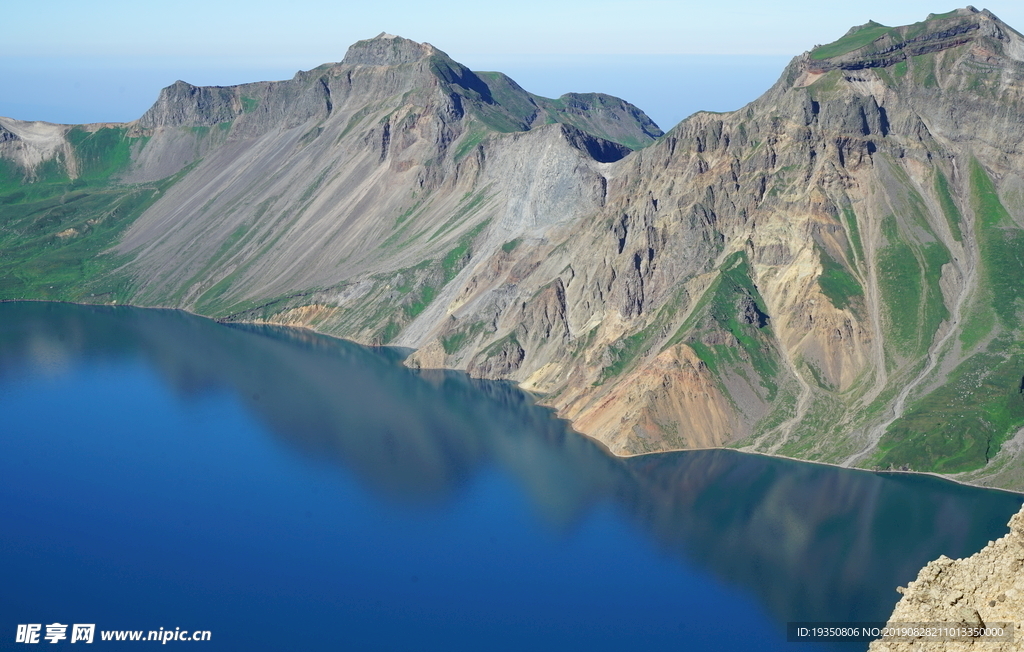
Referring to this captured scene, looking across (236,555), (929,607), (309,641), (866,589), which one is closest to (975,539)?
(866,589)

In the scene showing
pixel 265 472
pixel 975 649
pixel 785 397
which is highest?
pixel 975 649

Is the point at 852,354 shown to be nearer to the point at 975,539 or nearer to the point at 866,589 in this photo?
the point at 975,539

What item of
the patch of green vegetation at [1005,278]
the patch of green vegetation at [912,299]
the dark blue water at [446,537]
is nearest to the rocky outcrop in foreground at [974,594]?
the dark blue water at [446,537]

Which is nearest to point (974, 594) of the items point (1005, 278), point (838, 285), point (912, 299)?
point (838, 285)

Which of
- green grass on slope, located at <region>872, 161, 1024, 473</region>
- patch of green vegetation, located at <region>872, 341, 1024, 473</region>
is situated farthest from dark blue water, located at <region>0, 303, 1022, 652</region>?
green grass on slope, located at <region>872, 161, 1024, 473</region>

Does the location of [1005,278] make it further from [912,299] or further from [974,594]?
[974,594]

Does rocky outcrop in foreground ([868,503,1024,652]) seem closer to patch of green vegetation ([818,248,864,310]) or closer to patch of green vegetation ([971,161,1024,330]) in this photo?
patch of green vegetation ([818,248,864,310])
